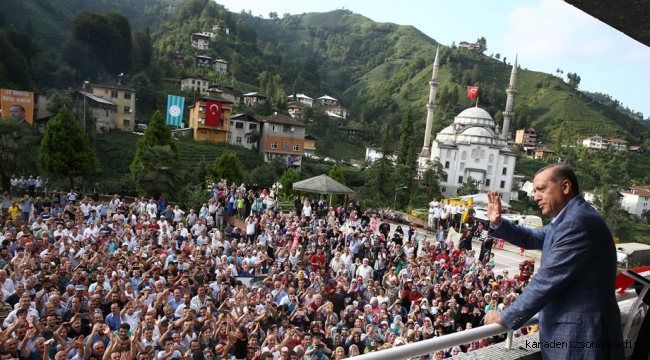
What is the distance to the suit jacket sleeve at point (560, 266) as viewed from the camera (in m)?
1.87

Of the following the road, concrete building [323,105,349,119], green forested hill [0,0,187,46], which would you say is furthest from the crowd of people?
concrete building [323,105,349,119]

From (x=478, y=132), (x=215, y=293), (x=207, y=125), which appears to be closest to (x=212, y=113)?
(x=207, y=125)

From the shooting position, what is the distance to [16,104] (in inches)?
1398

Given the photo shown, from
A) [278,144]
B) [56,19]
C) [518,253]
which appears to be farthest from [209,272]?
[56,19]

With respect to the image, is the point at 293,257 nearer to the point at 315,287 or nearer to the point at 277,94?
the point at 315,287

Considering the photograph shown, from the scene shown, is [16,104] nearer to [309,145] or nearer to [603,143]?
[309,145]

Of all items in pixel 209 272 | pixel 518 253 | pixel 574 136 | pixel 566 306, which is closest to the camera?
pixel 566 306

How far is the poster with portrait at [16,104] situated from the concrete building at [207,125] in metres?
21.7

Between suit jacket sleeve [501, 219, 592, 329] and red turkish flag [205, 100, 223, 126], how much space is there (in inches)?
2265

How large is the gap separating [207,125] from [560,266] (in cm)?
5850

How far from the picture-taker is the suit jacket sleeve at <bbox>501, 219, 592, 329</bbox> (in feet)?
6.15

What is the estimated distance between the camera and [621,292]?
260cm

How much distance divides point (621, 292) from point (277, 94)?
82.5 meters

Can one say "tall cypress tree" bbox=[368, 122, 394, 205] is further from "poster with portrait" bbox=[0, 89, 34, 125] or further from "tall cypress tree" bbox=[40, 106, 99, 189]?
"poster with portrait" bbox=[0, 89, 34, 125]
